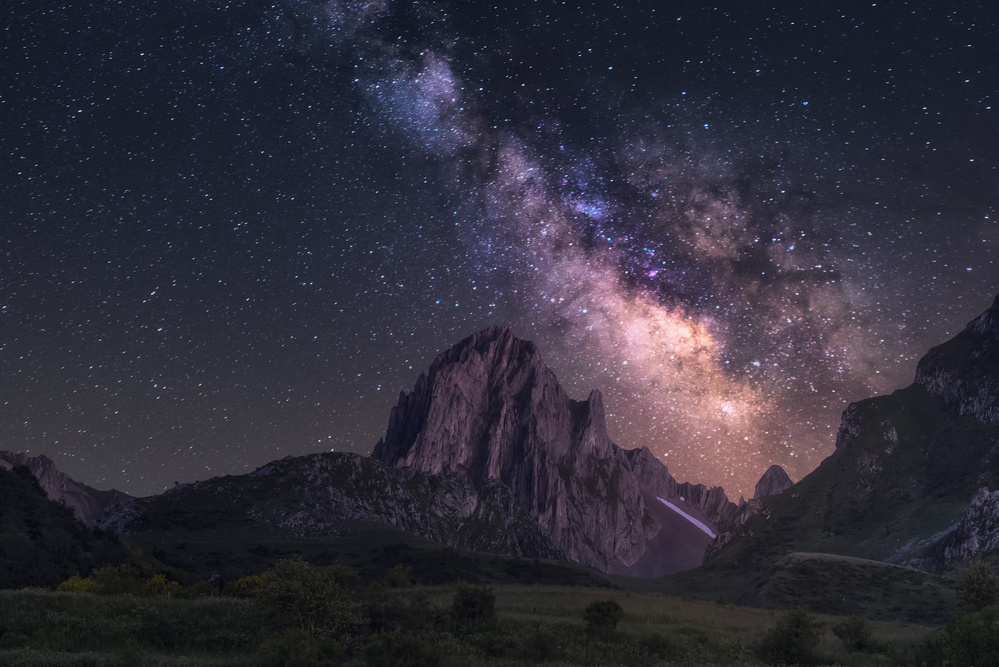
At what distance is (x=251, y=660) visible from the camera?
2144 cm

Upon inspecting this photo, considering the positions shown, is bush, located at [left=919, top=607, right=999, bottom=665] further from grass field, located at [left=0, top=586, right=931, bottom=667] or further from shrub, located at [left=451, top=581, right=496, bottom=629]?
shrub, located at [left=451, top=581, right=496, bottom=629]

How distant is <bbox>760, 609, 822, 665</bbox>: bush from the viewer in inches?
1049

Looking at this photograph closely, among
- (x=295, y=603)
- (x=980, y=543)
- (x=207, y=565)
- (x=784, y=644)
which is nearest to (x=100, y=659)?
(x=295, y=603)

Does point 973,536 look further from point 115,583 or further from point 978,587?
point 115,583

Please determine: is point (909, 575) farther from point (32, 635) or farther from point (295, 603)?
point (32, 635)

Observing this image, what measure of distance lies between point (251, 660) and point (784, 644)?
919 inches

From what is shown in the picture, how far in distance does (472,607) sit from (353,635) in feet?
19.3

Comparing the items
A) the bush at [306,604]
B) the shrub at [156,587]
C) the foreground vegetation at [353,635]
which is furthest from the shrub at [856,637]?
the shrub at [156,587]

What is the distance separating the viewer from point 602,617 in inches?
1113

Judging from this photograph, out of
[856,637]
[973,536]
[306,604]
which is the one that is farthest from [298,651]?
[973,536]

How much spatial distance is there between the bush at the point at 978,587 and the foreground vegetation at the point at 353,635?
99.4 feet

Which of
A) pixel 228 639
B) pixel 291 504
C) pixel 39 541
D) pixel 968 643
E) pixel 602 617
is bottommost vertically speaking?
pixel 291 504

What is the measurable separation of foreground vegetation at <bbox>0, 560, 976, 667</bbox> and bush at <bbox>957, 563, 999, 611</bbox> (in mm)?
30293

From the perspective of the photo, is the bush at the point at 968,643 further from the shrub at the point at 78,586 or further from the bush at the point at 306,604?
the shrub at the point at 78,586
